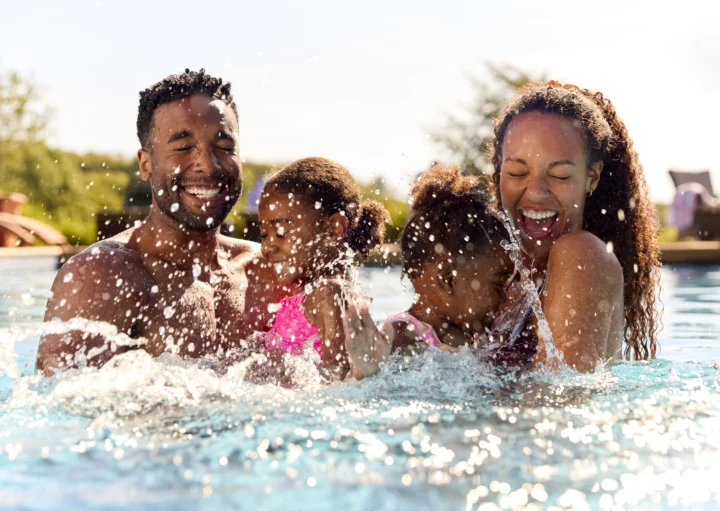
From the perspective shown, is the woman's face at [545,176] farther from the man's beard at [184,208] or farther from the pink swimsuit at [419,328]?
the man's beard at [184,208]

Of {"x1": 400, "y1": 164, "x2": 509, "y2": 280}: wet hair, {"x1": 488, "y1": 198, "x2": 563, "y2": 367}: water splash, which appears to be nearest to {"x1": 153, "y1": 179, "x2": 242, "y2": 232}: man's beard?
→ {"x1": 400, "y1": 164, "x2": 509, "y2": 280}: wet hair

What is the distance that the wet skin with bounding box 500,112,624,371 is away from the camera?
10.8ft

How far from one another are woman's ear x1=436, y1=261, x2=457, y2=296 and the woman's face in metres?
0.39

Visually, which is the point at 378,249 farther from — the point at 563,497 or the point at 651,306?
the point at 563,497

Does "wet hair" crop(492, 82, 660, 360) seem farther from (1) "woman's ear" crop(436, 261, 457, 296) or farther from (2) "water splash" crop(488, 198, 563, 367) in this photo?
(1) "woman's ear" crop(436, 261, 457, 296)

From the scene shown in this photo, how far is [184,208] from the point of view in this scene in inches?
155

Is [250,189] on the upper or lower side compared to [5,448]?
upper

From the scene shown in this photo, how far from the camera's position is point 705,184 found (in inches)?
910

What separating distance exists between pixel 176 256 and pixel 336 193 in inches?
32.9

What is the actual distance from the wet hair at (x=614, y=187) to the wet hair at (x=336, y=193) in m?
0.70

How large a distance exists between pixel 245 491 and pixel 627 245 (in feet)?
8.33

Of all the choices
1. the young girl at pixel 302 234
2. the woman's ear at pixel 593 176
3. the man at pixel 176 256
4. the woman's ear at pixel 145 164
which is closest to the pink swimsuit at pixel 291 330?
the young girl at pixel 302 234

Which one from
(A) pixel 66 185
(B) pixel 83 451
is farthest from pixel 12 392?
(A) pixel 66 185

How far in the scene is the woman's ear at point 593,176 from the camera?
148 inches
